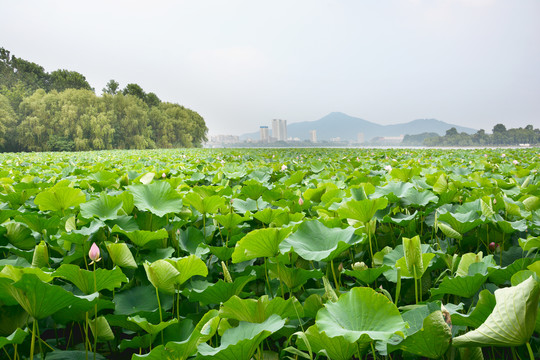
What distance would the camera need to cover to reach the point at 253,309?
0.62 meters

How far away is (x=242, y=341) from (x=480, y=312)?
Result: 43cm

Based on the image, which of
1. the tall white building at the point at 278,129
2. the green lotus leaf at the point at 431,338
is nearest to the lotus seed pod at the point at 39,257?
the green lotus leaf at the point at 431,338

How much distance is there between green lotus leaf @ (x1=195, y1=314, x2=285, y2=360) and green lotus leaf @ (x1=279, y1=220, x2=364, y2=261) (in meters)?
0.23

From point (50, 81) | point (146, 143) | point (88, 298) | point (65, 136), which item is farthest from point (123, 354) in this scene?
point (50, 81)

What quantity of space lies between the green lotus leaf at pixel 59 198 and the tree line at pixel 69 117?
30997 millimetres

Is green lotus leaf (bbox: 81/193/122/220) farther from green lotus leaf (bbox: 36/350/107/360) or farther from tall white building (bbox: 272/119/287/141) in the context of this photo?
tall white building (bbox: 272/119/287/141)

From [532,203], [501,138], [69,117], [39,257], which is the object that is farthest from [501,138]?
[39,257]

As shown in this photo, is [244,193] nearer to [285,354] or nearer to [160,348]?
[285,354]

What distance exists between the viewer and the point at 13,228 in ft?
3.57

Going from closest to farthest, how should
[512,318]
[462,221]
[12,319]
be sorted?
[512,318], [12,319], [462,221]

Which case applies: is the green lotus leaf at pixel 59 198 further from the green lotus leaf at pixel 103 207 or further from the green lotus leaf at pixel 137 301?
the green lotus leaf at pixel 137 301

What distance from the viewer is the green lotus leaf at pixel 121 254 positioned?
847 mm

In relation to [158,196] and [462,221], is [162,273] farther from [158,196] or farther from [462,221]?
[462,221]

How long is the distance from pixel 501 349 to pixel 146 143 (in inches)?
1465
